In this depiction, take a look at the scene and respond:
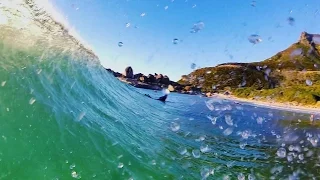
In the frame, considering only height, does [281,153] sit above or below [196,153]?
below

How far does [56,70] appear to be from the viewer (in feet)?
37.7

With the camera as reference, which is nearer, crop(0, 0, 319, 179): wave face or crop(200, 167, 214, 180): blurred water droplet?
crop(0, 0, 319, 179): wave face

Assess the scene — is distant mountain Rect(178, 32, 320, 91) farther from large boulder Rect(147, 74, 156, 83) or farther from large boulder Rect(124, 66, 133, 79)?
large boulder Rect(124, 66, 133, 79)

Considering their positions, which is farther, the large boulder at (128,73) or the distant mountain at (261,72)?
the large boulder at (128,73)

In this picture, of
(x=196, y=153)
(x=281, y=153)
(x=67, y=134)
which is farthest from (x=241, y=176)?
(x=281, y=153)

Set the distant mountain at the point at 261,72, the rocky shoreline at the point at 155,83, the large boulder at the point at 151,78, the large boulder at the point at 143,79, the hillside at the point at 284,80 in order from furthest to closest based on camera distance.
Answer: the large boulder at the point at 151,78
the large boulder at the point at 143,79
the hillside at the point at 284,80
the rocky shoreline at the point at 155,83
the distant mountain at the point at 261,72

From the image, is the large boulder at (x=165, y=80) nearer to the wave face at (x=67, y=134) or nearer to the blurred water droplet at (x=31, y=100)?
the wave face at (x=67, y=134)

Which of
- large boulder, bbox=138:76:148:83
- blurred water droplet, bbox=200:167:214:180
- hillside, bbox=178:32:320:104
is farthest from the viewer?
large boulder, bbox=138:76:148:83

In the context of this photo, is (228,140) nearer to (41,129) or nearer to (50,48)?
(50,48)

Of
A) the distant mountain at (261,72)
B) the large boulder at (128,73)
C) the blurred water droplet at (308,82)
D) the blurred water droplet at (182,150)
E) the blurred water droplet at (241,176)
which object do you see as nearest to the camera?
the blurred water droplet at (241,176)

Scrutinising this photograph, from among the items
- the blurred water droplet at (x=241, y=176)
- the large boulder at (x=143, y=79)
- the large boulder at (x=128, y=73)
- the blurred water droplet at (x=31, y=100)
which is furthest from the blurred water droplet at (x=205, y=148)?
the large boulder at (x=143, y=79)

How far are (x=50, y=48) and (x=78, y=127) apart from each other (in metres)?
5.85

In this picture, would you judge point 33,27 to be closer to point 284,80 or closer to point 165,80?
point 165,80

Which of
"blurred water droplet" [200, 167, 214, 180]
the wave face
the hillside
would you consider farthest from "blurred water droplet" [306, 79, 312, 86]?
"blurred water droplet" [200, 167, 214, 180]
